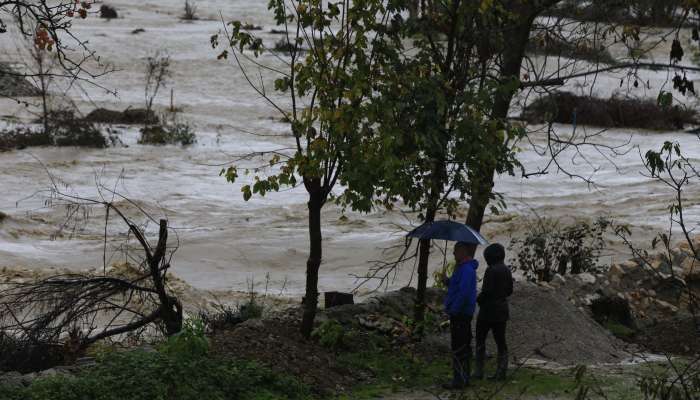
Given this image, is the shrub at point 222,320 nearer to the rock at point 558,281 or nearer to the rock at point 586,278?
the rock at point 558,281

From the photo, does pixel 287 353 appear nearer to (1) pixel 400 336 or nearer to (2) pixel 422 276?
(1) pixel 400 336

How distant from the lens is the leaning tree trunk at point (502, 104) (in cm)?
956

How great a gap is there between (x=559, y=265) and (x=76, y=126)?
542 inches

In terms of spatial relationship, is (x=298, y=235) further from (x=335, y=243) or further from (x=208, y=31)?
(x=208, y=31)

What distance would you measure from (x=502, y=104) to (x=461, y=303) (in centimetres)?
302

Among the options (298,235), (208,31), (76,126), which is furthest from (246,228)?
(208,31)

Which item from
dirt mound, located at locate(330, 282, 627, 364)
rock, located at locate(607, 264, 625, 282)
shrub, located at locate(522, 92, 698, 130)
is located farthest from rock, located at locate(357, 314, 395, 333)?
shrub, located at locate(522, 92, 698, 130)

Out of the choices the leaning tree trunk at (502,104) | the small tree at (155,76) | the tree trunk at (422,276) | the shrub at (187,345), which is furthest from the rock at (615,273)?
the small tree at (155,76)

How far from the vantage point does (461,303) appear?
8.38 m

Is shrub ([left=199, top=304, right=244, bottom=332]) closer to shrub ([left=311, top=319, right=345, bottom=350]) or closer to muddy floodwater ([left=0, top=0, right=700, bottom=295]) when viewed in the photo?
shrub ([left=311, top=319, right=345, bottom=350])

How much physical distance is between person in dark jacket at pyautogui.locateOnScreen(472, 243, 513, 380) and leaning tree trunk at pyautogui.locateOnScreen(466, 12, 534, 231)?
3.30 feet

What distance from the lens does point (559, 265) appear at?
13711mm

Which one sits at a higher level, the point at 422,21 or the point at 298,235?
the point at 422,21

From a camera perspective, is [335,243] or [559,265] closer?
[559,265]
